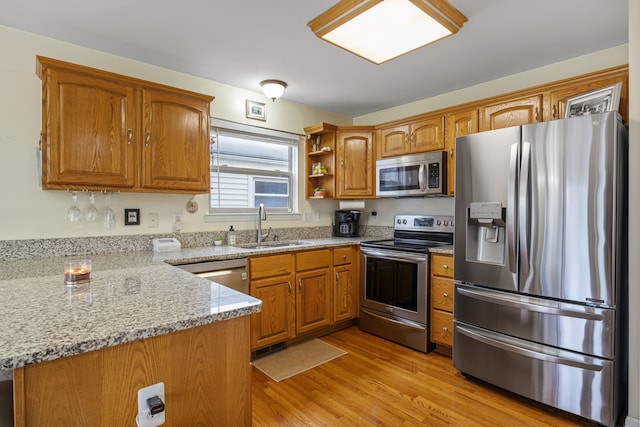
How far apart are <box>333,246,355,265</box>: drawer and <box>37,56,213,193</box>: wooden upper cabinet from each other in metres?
1.33

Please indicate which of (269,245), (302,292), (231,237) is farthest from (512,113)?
(231,237)

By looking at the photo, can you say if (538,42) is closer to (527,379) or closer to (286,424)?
(527,379)

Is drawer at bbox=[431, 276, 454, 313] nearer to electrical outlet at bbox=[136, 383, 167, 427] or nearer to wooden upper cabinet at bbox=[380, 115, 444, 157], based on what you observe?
wooden upper cabinet at bbox=[380, 115, 444, 157]

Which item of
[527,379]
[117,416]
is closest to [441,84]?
[527,379]

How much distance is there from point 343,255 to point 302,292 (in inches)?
22.7

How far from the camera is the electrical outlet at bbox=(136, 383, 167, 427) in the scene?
34.6 inches

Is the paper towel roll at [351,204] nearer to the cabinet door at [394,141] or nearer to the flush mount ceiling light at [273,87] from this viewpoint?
the cabinet door at [394,141]

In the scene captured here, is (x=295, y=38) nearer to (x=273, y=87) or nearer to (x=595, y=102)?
(x=273, y=87)

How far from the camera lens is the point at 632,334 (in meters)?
1.81

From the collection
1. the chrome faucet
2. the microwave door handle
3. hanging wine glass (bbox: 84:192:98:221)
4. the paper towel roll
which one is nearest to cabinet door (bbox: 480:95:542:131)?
the microwave door handle

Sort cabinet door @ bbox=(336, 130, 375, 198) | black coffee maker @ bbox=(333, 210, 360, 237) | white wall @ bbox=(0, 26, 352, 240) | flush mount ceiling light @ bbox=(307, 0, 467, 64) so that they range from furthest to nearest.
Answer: black coffee maker @ bbox=(333, 210, 360, 237), cabinet door @ bbox=(336, 130, 375, 198), white wall @ bbox=(0, 26, 352, 240), flush mount ceiling light @ bbox=(307, 0, 467, 64)

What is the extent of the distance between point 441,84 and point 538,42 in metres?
0.87

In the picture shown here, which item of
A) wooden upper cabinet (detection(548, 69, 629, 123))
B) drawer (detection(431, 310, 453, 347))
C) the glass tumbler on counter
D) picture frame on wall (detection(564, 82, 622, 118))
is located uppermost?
wooden upper cabinet (detection(548, 69, 629, 123))

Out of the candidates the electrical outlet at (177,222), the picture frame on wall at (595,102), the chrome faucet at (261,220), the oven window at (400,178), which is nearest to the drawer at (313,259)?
the chrome faucet at (261,220)
